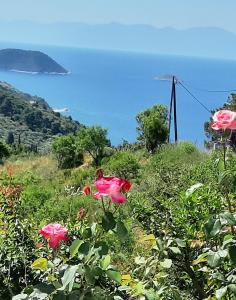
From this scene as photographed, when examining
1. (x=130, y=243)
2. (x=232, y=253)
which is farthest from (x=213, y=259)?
(x=130, y=243)

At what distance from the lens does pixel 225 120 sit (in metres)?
1.30

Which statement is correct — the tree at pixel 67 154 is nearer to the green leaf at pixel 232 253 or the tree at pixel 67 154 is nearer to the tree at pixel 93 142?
the tree at pixel 93 142

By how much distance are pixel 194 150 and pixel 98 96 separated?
186439 mm

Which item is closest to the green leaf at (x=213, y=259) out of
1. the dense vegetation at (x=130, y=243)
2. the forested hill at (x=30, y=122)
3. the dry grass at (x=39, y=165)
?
the dense vegetation at (x=130, y=243)

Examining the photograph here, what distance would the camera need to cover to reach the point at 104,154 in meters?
18.6

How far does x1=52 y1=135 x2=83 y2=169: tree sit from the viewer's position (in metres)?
19.2

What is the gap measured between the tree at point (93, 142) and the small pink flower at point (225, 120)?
16.9m

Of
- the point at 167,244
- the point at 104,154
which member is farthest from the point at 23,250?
the point at 104,154

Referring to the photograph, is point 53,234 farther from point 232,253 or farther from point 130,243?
point 130,243

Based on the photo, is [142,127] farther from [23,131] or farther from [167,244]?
[23,131]

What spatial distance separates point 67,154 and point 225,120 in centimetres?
1820

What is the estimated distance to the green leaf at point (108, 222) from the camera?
120 centimetres

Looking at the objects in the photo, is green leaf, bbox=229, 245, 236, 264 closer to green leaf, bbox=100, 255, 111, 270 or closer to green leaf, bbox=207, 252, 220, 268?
green leaf, bbox=207, 252, 220, 268

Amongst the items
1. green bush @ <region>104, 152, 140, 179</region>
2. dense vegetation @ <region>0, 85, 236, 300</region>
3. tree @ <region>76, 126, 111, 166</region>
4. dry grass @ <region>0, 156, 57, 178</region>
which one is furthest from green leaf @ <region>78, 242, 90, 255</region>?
tree @ <region>76, 126, 111, 166</region>
